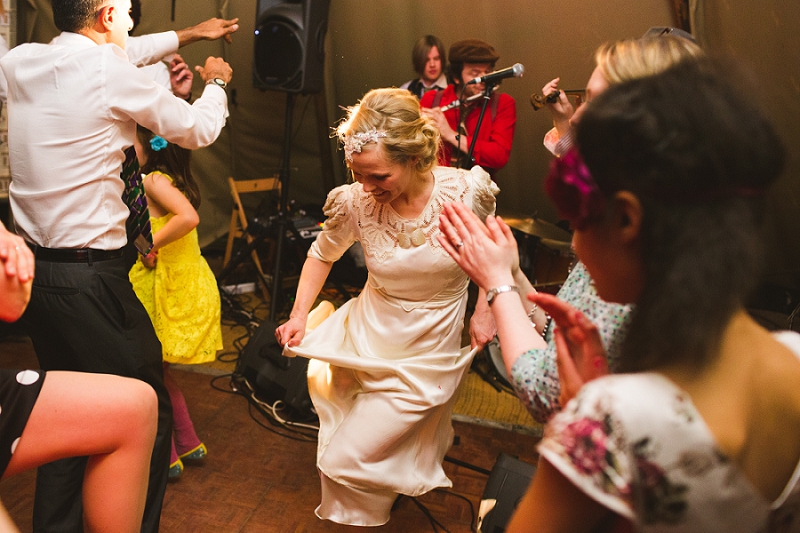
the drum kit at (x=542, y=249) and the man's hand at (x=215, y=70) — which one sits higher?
the man's hand at (x=215, y=70)

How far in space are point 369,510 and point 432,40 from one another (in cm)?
311

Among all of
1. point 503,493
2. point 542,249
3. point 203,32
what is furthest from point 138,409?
point 542,249

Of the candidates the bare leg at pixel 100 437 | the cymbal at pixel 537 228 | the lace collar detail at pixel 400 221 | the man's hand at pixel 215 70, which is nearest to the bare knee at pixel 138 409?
the bare leg at pixel 100 437

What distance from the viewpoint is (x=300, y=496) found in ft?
7.98

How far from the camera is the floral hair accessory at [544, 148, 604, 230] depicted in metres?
0.81

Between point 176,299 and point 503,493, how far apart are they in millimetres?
1609

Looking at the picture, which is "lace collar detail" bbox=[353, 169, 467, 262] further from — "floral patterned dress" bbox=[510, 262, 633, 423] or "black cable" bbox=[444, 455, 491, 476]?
"black cable" bbox=[444, 455, 491, 476]

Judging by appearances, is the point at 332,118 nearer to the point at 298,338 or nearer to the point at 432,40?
the point at 432,40

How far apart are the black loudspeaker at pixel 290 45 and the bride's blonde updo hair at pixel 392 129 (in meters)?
1.95

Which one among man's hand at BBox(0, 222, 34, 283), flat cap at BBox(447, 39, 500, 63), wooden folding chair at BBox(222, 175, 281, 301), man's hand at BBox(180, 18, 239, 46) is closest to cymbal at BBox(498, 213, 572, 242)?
flat cap at BBox(447, 39, 500, 63)

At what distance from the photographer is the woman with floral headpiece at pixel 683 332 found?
0.73 metres

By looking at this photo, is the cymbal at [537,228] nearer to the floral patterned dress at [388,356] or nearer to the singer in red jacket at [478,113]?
the singer in red jacket at [478,113]

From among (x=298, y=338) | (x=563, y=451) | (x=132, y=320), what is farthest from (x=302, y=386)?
(x=563, y=451)

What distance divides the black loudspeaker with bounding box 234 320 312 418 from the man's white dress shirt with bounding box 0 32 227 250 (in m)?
1.29
